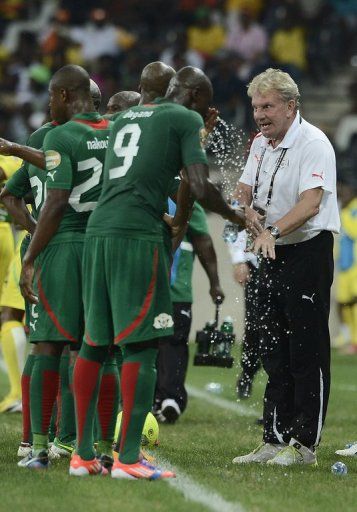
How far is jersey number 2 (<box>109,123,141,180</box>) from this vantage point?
6605 millimetres

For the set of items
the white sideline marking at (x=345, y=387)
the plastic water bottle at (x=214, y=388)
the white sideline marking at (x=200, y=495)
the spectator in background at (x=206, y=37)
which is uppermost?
the spectator in background at (x=206, y=37)

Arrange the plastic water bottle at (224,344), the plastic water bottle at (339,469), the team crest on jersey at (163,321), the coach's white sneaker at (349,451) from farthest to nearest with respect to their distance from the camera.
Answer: the plastic water bottle at (224,344) < the coach's white sneaker at (349,451) < the plastic water bottle at (339,469) < the team crest on jersey at (163,321)

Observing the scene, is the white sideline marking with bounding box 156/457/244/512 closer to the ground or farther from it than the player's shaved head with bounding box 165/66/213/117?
closer to the ground

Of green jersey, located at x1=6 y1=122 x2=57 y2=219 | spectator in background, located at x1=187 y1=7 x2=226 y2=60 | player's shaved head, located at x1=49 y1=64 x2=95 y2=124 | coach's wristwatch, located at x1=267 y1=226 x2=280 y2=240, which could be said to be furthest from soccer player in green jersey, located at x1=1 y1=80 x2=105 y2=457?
spectator in background, located at x1=187 y1=7 x2=226 y2=60

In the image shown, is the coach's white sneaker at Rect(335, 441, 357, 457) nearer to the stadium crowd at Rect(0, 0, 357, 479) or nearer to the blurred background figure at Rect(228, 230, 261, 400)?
the stadium crowd at Rect(0, 0, 357, 479)

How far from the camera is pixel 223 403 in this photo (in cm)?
1209

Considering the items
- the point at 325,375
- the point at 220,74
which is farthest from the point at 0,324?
the point at 220,74

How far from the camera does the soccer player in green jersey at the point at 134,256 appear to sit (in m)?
6.52

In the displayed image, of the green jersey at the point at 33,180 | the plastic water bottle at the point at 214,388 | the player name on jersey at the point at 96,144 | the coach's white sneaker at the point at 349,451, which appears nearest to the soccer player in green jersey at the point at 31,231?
the green jersey at the point at 33,180

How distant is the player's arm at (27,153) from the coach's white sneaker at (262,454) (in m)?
2.21

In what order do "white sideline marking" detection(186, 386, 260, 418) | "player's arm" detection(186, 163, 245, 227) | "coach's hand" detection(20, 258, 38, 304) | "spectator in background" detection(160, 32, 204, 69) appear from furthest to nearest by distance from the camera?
"spectator in background" detection(160, 32, 204, 69) < "white sideline marking" detection(186, 386, 260, 418) < "coach's hand" detection(20, 258, 38, 304) < "player's arm" detection(186, 163, 245, 227)

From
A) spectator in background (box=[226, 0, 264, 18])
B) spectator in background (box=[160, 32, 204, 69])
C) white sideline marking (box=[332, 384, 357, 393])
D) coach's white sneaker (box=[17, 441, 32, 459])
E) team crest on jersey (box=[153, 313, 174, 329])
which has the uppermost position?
spectator in background (box=[226, 0, 264, 18])

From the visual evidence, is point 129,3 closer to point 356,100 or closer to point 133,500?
point 356,100

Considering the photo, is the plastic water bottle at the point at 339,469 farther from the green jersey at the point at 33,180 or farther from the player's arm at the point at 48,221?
the green jersey at the point at 33,180
